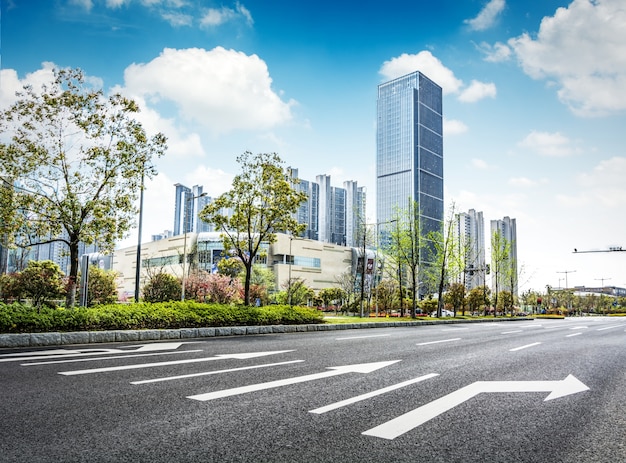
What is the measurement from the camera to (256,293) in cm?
4591

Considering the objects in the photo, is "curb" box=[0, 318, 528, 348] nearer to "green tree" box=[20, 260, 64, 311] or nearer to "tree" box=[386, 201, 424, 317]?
"tree" box=[386, 201, 424, 317]

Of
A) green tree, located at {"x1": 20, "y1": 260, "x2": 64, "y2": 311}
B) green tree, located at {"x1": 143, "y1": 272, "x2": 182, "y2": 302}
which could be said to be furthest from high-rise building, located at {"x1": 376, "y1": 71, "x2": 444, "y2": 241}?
green tree, located at {"x1": 20, "y1": 260, "x2": 64, "y2": 311}

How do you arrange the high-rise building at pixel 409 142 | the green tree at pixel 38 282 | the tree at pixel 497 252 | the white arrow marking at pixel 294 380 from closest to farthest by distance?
the white arrow marking at pixel 294 380 < the green tree at pixel 38 282 < the tree at pixel 497 252 < the high-rise building at pixel 409 142

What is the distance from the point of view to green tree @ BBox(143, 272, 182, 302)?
42438 millimetres

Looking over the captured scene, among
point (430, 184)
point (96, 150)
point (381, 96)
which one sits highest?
point (381, 96)

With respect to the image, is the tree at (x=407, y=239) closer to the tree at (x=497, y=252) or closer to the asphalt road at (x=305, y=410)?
the tree at (x=497, y=252)

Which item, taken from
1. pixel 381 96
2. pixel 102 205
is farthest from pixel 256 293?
pixel 381 96

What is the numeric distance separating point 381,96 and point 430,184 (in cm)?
4382

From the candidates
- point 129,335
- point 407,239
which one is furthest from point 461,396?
point 407,239

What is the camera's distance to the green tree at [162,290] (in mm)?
42438

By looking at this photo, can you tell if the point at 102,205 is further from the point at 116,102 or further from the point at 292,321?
the point at 292,321

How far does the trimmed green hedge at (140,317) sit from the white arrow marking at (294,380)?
8.42 meters

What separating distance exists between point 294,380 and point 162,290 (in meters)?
39.0

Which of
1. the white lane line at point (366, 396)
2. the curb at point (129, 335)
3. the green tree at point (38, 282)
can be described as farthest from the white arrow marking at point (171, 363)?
the green tree at point (38, 282)
